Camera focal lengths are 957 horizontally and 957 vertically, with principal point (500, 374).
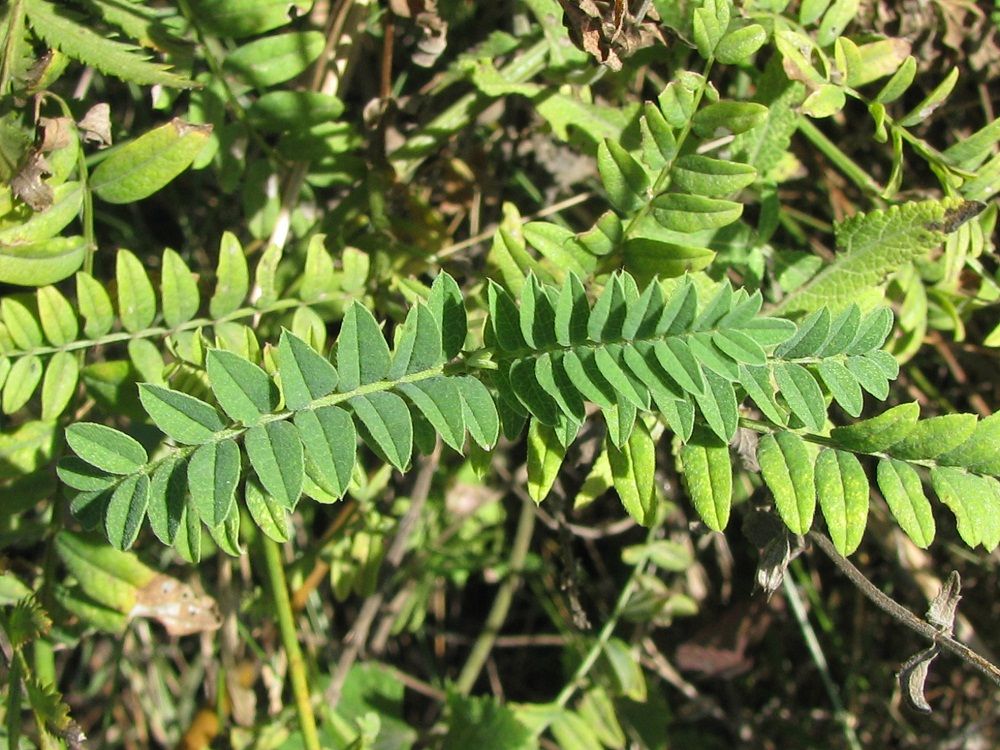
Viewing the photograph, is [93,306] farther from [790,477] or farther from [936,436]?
[936,436]

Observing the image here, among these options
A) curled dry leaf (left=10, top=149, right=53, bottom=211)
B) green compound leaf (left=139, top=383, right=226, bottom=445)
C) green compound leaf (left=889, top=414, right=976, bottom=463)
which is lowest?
green compound leaf (left=889, top=414, right=976, bottom=463)

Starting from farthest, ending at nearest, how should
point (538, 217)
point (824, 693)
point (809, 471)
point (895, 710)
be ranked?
point (824, 693), point (895, 710), point (538, 217), point (809, 471)

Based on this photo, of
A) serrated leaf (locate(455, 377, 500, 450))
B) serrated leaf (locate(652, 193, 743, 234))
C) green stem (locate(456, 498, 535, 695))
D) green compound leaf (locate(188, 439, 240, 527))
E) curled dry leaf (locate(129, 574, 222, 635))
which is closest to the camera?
green compound leaf (locate(188, 439, 240, 527))

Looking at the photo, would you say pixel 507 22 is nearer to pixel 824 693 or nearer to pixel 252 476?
pixel 252 476

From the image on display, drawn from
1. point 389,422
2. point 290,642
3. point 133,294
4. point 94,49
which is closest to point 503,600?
point 290,642

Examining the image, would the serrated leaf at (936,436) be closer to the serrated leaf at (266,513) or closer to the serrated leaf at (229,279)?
the serrated leaf at (266,513)

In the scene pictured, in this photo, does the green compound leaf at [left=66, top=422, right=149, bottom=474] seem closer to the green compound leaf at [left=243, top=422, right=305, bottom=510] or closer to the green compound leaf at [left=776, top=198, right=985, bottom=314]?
the green compound leaf at [left=243, top=422, right=305, bottom=510]

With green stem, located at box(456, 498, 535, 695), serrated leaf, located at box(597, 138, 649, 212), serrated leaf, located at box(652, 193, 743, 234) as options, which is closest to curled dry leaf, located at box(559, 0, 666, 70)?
serrated leaf, located at box(597, 138, 649, 212)

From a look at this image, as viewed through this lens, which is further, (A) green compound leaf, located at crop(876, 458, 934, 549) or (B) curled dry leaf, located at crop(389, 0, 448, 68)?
(B) curled dry leaf, located at crop(389, 0, 448, 68)

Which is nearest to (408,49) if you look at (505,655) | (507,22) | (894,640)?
(507,22)
